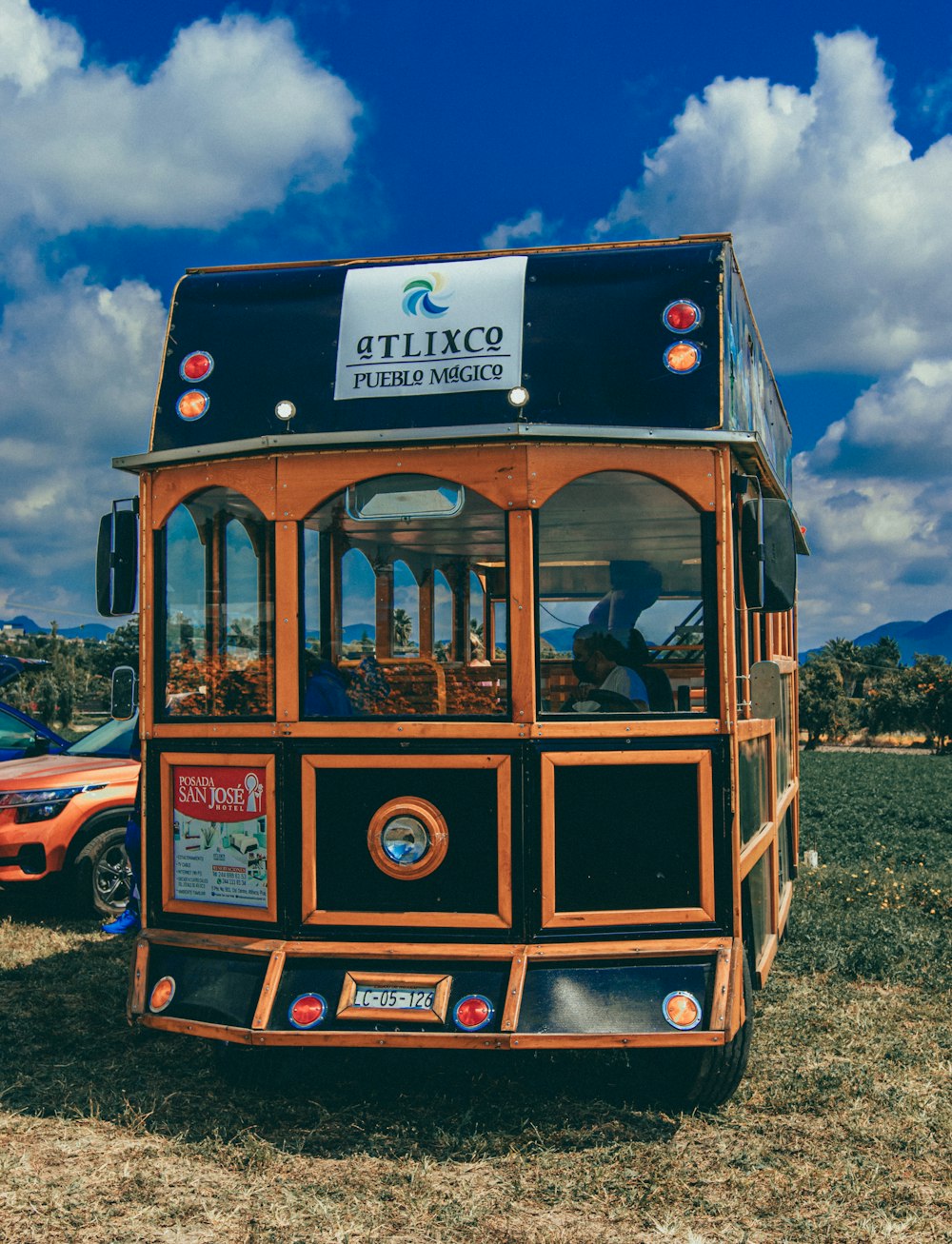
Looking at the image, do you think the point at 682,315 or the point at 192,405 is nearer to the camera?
the point at 682,315

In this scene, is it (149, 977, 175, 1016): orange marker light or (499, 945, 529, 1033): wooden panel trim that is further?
(149, 977, 175, 1016): orange marker light

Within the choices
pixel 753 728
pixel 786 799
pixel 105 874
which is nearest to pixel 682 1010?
pixel 753 728

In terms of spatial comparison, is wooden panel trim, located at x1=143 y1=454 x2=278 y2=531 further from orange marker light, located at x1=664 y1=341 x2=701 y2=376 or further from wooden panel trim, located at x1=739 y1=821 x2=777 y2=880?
wooden panel trim, located at x1=739 y1=821 x2=777 y2=880

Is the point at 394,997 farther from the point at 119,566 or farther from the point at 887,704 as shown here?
the point at 887,704

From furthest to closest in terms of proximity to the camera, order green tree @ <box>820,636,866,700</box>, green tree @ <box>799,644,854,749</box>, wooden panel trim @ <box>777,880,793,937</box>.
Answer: green tree @ <box>820,636,866,700</box> < green tree @ <box>799,644,854,749</box> < wooden panel trim @ <box>777,880,793,937</box>

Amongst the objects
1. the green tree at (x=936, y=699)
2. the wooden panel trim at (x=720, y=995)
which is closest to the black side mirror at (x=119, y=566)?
the wooden panel trim at (x=720, y=995)

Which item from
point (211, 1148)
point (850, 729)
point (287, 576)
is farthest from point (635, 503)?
point (850, 729)

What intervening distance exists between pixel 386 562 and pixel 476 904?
156cm

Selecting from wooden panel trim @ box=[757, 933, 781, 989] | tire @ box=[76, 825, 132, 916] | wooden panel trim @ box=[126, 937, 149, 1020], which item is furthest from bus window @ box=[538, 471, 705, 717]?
tire @ box=[76, 825, 132, 916]

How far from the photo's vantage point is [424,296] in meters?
4.88

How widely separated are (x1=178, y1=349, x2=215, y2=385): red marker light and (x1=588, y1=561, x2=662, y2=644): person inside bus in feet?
6.06

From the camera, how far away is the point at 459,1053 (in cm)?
485

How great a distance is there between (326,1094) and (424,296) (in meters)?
3.25

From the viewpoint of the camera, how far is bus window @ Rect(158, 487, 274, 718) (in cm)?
490
